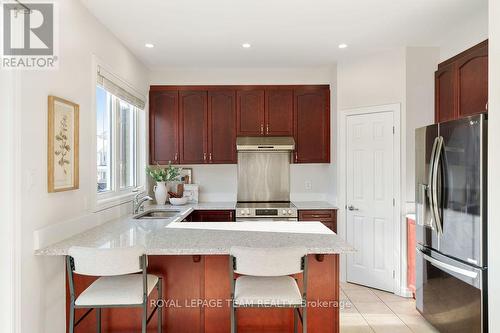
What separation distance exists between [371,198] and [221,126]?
2035 millimetres

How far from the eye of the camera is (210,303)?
233cm

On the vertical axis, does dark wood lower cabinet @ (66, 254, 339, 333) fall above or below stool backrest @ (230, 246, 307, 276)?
below

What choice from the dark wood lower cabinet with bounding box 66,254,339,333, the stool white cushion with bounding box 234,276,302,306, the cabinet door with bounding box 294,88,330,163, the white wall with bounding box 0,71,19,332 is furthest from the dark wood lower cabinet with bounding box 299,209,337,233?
the white wall with bounding box 0,71,19,332

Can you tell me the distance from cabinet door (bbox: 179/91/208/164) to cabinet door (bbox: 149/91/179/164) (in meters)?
0.08

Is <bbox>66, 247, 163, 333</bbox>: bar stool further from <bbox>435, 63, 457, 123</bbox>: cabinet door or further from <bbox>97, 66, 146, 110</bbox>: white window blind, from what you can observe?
<bbox>435, 63, 457, 123</bbox>: cabinet door

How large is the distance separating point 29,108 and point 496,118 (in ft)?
9.18

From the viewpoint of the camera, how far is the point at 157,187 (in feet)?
14.0

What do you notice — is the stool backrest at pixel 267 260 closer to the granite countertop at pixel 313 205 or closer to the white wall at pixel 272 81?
the granite countertop at pixel 313 205

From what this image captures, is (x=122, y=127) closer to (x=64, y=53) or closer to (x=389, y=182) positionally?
(x=64, y=53)

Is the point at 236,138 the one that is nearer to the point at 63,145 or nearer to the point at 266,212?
the point at 266,212

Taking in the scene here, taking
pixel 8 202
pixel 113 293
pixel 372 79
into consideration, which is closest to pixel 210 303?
pixel 113 293

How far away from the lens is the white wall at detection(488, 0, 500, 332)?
Answer: 205 centimetres

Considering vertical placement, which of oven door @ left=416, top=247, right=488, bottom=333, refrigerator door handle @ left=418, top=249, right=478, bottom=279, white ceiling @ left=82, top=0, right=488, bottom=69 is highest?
white ceiling @ left=82, top=0, right=488, bottom=69

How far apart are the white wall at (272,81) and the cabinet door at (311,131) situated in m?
0.15
